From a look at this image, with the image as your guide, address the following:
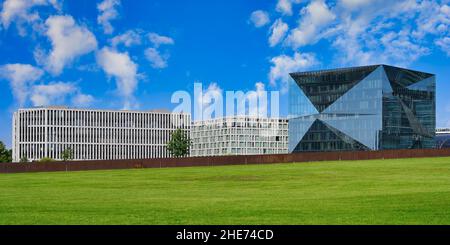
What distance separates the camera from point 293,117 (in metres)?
157

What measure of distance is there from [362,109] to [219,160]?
71493mm

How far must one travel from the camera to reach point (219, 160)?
276 ft

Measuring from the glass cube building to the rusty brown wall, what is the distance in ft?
211

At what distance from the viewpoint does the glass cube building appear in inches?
5748

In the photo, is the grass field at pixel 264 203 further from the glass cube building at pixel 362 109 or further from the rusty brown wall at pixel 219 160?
the glass cube building at pixel 362 109

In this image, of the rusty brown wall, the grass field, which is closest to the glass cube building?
the rusty brown wall

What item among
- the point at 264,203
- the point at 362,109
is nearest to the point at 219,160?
the point at 264,203

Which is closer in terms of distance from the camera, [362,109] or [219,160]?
[219,160]

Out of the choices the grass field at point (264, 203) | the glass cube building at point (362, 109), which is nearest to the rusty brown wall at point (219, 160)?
the grass field at point (264, 203)

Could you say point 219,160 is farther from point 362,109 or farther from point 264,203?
point 362,109

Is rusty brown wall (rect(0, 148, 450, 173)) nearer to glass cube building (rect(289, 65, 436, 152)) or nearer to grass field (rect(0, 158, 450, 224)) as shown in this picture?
grass field (rect(0, 158, 450, 224))

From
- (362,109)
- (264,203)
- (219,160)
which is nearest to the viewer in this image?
(264,203)
